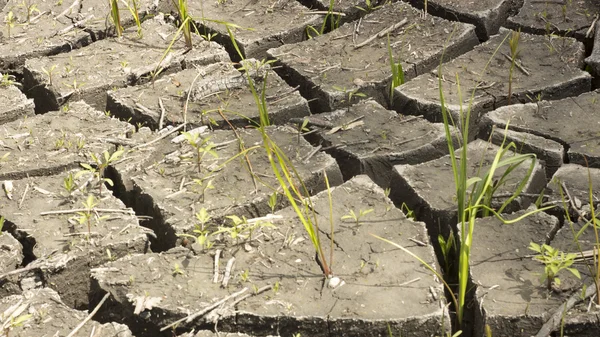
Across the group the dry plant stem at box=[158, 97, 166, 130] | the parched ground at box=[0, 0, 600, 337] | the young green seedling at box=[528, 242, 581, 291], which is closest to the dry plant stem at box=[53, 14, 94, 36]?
the parched ground at box=[0, 0, 600, 337]

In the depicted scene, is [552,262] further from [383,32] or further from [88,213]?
[383,32]

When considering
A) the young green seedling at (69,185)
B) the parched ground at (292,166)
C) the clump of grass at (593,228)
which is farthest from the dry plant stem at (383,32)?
the young green seedling at (69,185)

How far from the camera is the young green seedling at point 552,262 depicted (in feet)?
8.57

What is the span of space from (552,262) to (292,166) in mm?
799

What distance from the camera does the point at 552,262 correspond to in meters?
2.63

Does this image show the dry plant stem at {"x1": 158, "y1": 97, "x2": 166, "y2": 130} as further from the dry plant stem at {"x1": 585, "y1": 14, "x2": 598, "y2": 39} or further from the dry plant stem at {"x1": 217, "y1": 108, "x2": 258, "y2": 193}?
the dry plant stem at {"x1": 585, "y1": 14, "x2": 598, "y2": 39}

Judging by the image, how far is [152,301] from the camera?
2.68m

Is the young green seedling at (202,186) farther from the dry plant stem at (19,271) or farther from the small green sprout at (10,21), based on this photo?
the small green sprout at (10,21)

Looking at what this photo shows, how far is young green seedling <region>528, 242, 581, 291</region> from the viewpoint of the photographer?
261cm

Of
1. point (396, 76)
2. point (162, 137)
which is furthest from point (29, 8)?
point (396, 76)

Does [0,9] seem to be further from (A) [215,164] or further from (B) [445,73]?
(B) [445,73]

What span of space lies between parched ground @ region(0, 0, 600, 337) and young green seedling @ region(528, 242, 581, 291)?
0.03m

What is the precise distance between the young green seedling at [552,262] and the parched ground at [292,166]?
0.09 feet

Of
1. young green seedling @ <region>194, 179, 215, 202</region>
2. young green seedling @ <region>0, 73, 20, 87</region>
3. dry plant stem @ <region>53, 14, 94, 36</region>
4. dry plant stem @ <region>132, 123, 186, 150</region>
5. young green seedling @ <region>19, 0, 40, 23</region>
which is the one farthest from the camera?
young green seedling @ <region>19, 0, 40, 23</region>
